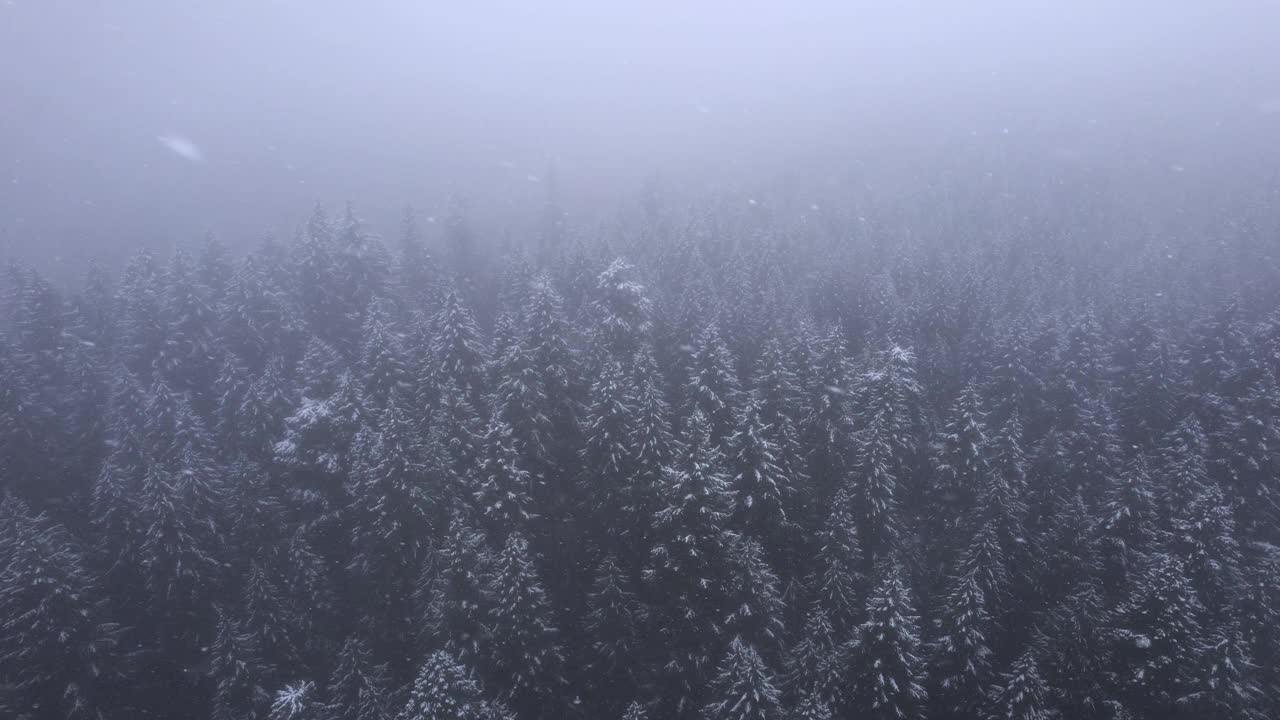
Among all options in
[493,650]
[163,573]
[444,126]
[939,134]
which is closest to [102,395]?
[163,573]

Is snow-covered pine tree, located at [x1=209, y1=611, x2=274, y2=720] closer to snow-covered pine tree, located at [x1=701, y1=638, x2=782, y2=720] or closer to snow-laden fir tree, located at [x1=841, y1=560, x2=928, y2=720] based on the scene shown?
snow-covered pine tree, located at [x1=701, y1=638, x2=782, y2=720]

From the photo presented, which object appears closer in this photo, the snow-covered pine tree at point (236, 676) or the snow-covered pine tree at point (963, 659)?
the snow-covered pine tree at point (963, 659)

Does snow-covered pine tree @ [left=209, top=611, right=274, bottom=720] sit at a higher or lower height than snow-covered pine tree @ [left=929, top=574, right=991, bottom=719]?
lower

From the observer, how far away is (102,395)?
123ft

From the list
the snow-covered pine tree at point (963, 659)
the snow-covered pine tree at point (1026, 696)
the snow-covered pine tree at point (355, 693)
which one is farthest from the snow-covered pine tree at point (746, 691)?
the snow-covered pine tree at point (355, 693)

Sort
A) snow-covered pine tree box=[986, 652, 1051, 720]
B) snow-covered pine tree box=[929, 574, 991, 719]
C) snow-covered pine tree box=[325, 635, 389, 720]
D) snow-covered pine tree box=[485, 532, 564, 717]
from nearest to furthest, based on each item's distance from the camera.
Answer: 1. snow-covered pine tree box=[986, 652, 1051, 720]
2. snow-covered pine tree box=[929, 574, 991, 719]
3. snow-covered pine tree box=[325, 635, 389, 720]
4. snow-covered pine tree box=[485, 532, 564, 717]

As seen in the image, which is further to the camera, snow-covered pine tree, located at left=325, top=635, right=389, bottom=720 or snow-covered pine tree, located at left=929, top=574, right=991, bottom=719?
snow-covered pine tree, located at left=325, top=635, right=389, bottom=720

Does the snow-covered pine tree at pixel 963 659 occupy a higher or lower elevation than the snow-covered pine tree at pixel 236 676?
higher

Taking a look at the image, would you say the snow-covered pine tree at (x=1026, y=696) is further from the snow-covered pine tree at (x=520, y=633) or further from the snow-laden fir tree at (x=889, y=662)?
the snow-covered pine tree at (x=520, y=633)

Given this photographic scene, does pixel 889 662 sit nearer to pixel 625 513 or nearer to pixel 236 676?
pixel 625 513

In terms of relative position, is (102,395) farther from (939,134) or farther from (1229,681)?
(939,134)

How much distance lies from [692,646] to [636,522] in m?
5.24

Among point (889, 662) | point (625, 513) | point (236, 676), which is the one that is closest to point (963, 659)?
point (889, 662)

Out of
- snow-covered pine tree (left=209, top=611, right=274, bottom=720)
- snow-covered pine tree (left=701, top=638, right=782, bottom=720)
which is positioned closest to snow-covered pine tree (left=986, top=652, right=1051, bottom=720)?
snow-covered pine tree (left=701, top=638, right=782, bottom=720)
